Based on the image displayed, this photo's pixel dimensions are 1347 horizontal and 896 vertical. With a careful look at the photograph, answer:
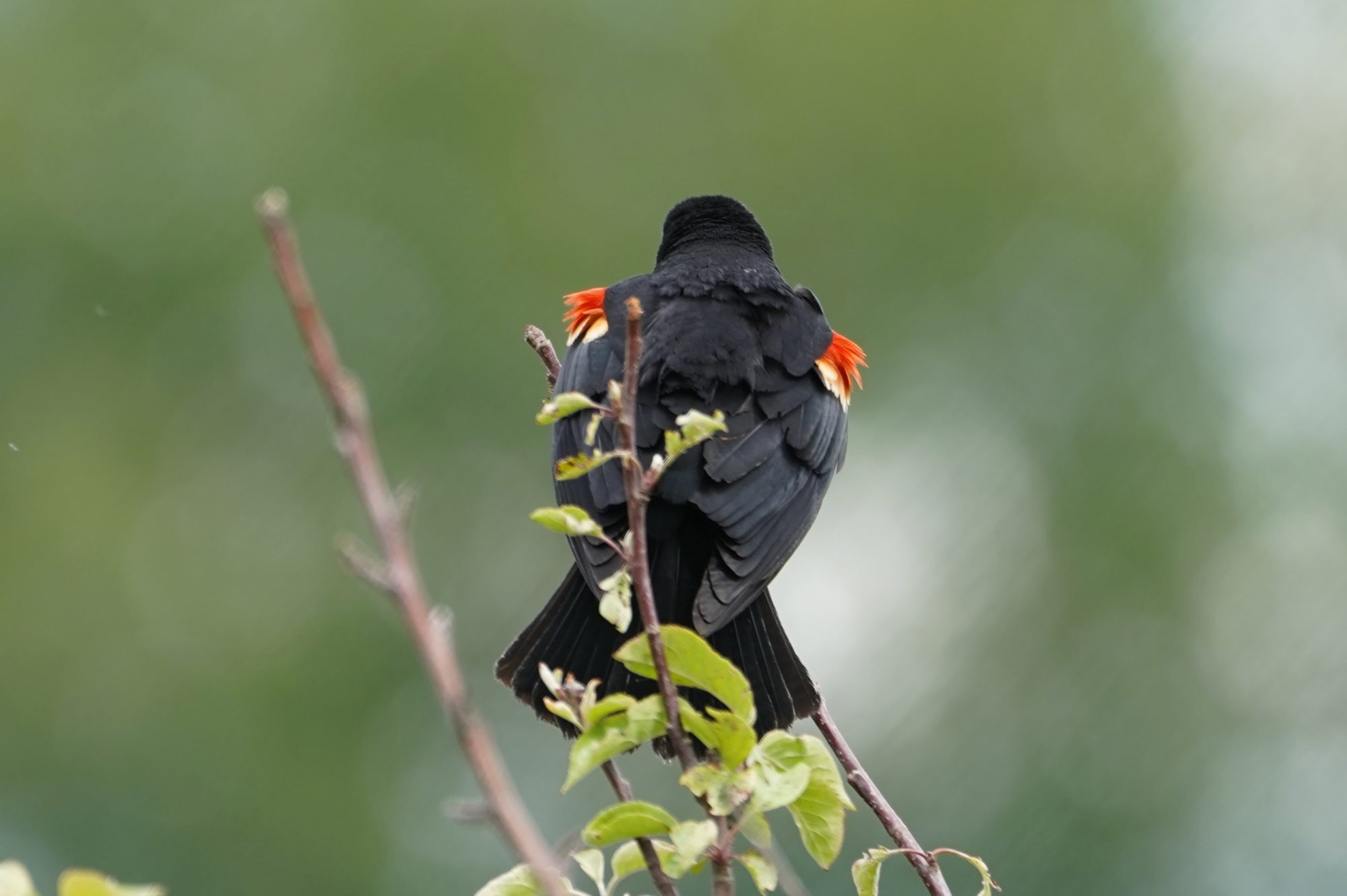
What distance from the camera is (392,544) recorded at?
0.67m

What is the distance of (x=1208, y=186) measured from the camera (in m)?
13.9

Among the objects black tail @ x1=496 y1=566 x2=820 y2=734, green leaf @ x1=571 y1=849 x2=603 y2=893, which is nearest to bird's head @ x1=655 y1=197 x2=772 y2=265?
black tail @ x1=496 y1=566 x2=820 y2=734

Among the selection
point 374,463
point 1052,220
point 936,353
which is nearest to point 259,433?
point 936,353

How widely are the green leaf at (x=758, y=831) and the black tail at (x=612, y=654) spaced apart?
85 centimetres

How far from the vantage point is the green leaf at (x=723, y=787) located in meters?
1.26

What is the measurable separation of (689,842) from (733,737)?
0.38 ft

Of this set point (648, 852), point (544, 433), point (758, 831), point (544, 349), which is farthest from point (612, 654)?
point (544, 433)

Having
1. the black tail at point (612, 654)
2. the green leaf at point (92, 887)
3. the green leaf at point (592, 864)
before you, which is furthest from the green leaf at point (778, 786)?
the black tail at point (612, 654)

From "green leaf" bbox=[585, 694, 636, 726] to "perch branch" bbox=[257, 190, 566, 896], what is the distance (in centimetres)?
57

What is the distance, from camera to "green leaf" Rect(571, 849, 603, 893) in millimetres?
1404

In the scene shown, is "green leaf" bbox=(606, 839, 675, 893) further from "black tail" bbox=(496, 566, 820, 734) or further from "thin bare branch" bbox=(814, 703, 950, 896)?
"black tail" bbox=(496, 566, 820, 734)

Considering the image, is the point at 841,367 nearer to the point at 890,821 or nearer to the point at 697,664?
the point at 890,821

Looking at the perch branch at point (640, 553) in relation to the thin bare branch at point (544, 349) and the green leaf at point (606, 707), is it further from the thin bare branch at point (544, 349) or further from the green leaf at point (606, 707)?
the thin bare branch at point (544, 349)

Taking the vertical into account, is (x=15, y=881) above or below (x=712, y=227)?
below
